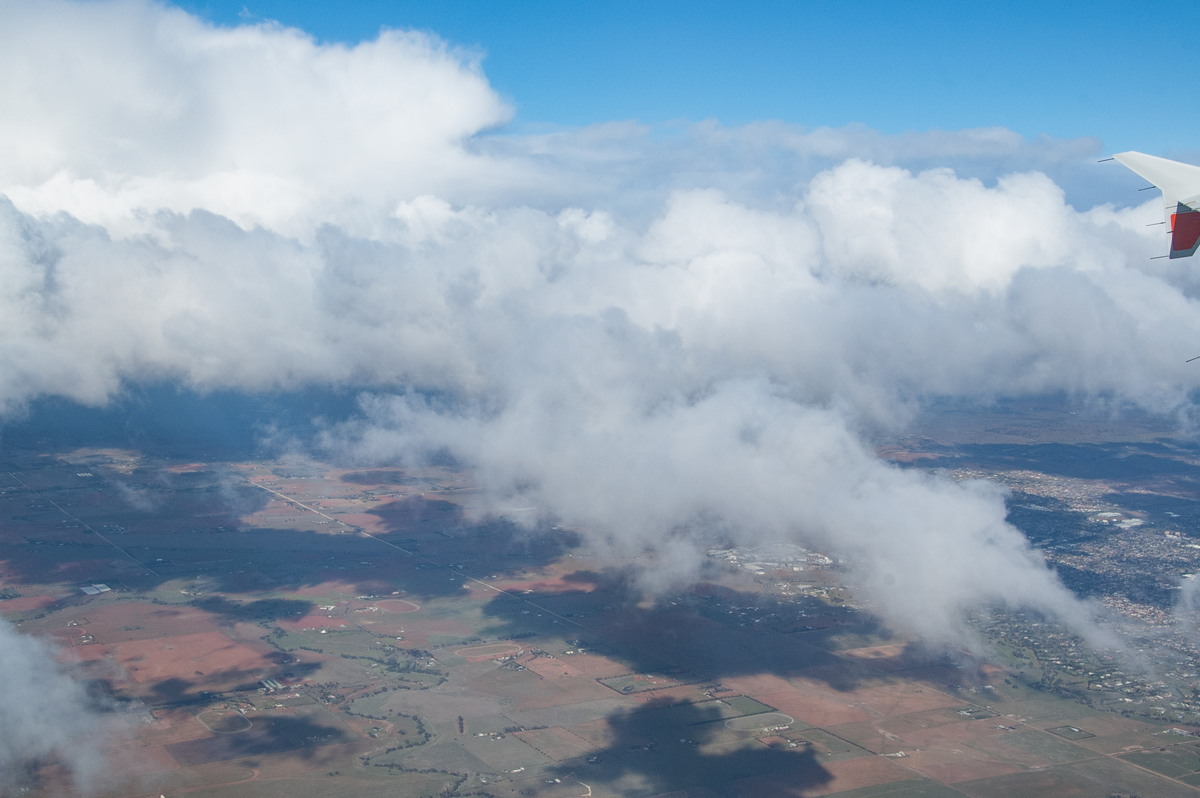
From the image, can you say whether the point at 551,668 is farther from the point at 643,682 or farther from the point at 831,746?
the point at 831,746

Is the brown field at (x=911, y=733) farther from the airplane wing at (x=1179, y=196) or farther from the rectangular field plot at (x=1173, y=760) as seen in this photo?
the airplane wing at (x=1179, y=196)

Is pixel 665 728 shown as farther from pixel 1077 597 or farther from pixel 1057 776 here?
pixel 1077 597

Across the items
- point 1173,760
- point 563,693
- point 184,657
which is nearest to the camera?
point 1173,760

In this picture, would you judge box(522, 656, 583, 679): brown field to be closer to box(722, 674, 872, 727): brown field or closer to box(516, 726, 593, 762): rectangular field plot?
box(516, 726, 593, 762): rectangular field plot

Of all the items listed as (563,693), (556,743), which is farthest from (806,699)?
(556,743)

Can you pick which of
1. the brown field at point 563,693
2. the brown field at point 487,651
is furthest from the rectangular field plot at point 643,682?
the brown field at point 487,651

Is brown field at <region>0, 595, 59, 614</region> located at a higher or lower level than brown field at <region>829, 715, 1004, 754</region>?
higher

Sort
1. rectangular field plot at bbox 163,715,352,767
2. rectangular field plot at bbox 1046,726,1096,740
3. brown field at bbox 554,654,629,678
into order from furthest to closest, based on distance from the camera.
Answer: brown field at bbox 554,654,629,678
rectangular field plot at bbox 1046,726,1096,740
rectangular field plot at bbox 163,715,352,767

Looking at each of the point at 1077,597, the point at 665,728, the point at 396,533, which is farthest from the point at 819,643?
the point at 396,533

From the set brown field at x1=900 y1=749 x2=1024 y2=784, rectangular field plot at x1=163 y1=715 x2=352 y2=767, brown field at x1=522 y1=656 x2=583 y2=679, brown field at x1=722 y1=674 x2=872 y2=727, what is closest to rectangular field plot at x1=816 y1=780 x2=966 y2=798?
brown field at x1=900 y1=749 x2=1024 y2=784
